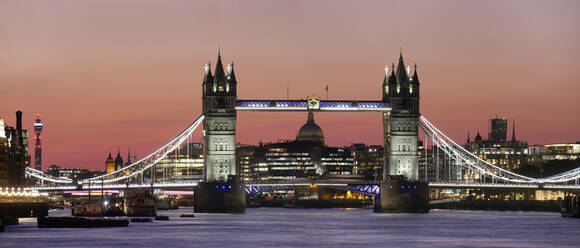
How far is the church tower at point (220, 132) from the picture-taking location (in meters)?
123

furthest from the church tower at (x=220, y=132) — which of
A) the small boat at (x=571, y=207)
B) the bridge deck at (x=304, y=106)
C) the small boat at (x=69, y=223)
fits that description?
the small boat at (x=571, y=207)

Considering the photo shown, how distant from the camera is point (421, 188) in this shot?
409ft

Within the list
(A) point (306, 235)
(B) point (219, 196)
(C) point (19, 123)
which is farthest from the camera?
(C) point (19, 123)

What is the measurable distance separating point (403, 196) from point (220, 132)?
64.1 ft

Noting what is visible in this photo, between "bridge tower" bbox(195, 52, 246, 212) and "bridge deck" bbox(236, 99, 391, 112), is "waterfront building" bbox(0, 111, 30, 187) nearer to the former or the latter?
"bridge tower" bbox(195, 52, 246, 212)

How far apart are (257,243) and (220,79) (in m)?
52.7

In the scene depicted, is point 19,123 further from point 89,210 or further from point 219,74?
point 219,74

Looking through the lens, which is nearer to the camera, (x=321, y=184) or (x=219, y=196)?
(x=219, y=196)

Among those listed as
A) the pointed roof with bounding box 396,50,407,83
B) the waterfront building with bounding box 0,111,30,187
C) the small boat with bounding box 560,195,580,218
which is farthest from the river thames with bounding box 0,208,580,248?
the pointed roof with bounding box 396,50,407,83

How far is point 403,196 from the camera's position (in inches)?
4902

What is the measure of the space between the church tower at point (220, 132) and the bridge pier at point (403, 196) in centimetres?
1572

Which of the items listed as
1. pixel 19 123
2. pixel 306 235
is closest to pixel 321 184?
pixel 19 123

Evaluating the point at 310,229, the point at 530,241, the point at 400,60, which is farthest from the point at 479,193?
the point at 530,241

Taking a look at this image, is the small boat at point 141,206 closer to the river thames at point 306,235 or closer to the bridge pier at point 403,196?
the river thames at point 306,235
